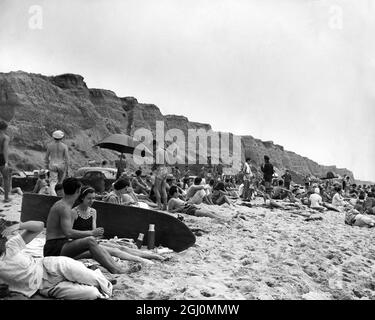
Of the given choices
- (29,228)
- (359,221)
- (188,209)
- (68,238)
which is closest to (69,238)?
(68,238)

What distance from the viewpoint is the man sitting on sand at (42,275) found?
354cm

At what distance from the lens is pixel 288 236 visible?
8.03 meters

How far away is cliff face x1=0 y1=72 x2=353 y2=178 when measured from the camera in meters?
46.0

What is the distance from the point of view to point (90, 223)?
5.19 meters

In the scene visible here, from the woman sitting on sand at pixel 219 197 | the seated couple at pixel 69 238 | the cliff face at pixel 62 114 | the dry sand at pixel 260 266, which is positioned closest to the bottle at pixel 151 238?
→ the dry sand at pixel 260 266

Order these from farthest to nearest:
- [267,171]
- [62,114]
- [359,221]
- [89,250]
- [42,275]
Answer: [62,114] → [267,171] → [359,221] → [89,250] → [42,275]

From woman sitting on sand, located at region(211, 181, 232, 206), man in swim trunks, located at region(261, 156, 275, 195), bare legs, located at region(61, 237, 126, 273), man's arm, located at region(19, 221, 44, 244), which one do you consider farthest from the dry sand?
man in swim trunks, located at region(261, 156, 275, 195)

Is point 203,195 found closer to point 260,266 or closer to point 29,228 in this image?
point 260,266

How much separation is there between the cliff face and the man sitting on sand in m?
38.8

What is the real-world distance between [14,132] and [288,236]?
44076mm

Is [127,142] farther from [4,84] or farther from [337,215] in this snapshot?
[4,84]

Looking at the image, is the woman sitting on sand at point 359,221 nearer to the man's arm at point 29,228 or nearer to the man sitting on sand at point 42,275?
the man sitting on sand at point 42,275

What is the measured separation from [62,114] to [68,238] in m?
57.5
